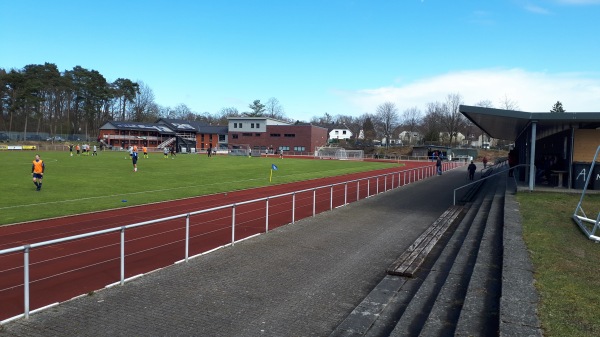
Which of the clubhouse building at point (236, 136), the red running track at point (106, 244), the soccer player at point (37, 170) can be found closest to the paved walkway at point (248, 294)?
the red running track at point (106, 244)

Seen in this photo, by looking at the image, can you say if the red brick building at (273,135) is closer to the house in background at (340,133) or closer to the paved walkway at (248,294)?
the house in background at (340,133)

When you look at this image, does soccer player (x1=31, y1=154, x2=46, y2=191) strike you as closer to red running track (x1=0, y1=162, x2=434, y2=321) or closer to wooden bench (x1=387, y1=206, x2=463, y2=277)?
red running track (x1=0, y1=162, x2=434, y2=321)

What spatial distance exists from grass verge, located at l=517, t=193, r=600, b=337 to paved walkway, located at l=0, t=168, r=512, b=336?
250cm

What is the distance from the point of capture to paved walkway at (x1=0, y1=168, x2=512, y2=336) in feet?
17.7

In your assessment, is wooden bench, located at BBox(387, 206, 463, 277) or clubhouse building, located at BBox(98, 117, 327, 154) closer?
wooden bench, located at BBox(387, 206, 463, 277)

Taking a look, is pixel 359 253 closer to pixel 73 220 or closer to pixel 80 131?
pixel 73 220

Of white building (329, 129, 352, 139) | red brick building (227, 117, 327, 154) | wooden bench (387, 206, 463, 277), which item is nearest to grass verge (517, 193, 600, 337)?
wooden bench (387, 206, 463, 277)

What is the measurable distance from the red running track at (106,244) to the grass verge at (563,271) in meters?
6.19

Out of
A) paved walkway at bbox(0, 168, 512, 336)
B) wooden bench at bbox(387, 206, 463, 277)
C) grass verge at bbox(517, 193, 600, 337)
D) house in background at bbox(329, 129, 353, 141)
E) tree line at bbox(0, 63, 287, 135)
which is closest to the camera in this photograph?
grass verge at bbox(517, 193, 600, 337)

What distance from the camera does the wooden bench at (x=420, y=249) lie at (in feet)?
26.1

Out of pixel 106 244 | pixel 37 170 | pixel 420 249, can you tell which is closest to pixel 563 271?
pixel 420 249

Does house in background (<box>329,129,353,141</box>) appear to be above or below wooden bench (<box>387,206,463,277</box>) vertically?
above

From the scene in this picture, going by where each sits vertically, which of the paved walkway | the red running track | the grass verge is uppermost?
the grass verge

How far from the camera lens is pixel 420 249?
9.55m
